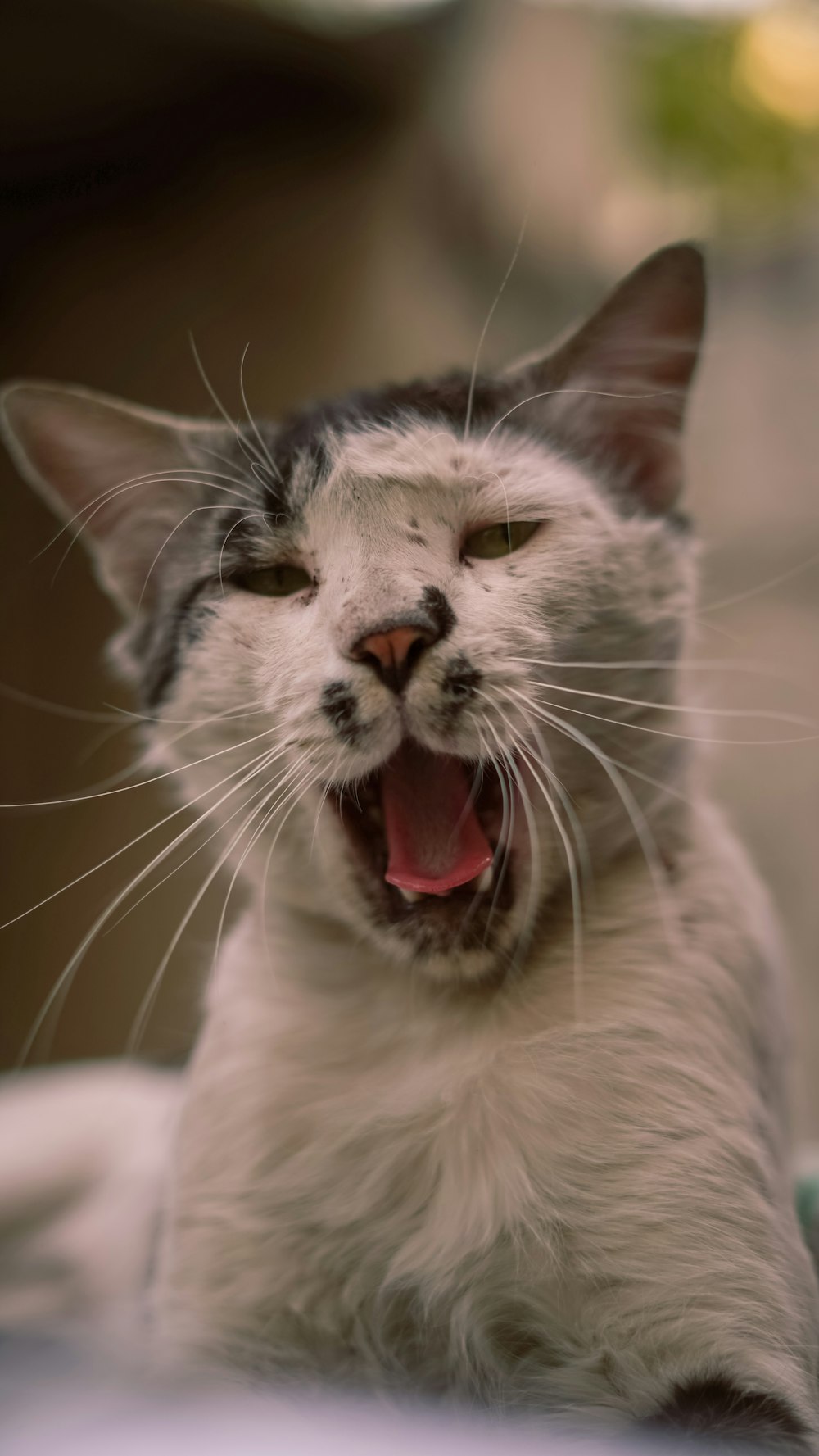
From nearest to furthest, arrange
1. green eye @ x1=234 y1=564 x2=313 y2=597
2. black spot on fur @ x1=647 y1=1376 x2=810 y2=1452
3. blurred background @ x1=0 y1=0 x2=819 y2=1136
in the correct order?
black spot on fur @ x1=647 y1=1376 x2=810 y2=1452 < green eye @ x1=234 y1=564 x2=313 y2=597 < blurred background @ x1=0 y1=0 x2=819 y2=1136

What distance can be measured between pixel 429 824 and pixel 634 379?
391mm

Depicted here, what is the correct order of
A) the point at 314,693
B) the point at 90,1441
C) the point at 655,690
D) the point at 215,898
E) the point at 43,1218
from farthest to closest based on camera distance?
the point at 43,1218 < the point at 215,898 < the point at 655,690 < the point at 314,693 < the point at 90,1441

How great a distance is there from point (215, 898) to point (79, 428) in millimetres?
395

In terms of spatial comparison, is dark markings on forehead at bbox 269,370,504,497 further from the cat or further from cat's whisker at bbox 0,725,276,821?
cat's whisker at bbox 0,725,276,821

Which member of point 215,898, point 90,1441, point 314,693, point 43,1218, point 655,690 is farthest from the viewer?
point 43,1218

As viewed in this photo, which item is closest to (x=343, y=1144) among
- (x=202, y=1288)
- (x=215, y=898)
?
(x=202, y=1288)

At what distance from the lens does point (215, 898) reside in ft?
2.84

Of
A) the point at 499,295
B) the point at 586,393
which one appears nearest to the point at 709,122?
the point at 499,295

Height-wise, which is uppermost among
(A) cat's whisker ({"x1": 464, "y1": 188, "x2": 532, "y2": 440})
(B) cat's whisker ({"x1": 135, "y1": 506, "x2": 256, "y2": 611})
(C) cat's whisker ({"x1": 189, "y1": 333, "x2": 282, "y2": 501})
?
(A) cat's whisker ({"x1": 464, "y1": 188, "x2": 532, "y2": 440})

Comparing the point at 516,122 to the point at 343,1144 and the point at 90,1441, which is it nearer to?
the point at 343,1144

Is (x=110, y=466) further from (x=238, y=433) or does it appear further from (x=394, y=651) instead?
(x=394, y=651)

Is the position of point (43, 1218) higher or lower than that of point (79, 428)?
lower

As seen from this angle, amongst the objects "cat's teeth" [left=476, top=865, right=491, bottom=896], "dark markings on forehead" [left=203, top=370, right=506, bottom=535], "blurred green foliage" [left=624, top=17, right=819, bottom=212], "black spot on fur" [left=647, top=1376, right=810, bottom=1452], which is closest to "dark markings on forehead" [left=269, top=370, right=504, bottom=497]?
"dark markings on forehead" [left=203, top=370, right=506, bottom=535]

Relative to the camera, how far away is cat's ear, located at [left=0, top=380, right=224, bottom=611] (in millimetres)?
762
